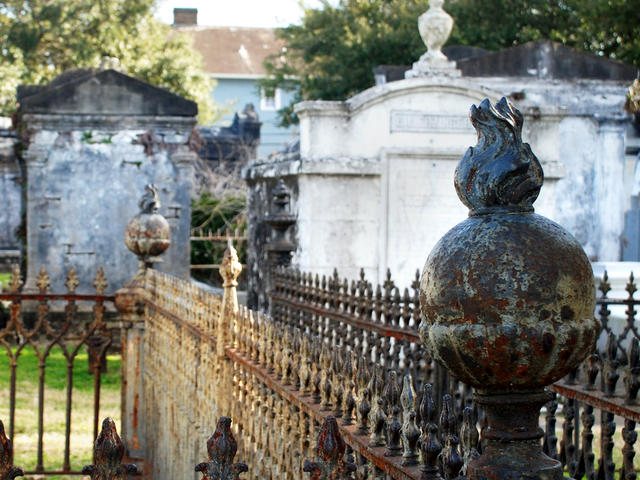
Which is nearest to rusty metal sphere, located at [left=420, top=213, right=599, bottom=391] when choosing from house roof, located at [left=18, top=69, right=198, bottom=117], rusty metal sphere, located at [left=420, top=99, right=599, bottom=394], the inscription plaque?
rusty metal sphere, located at [left=420, top=99, right=599, bottom=394]

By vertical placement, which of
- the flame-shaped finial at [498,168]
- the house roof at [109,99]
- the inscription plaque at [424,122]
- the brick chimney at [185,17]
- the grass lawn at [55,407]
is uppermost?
the brick chimney at [185,17]

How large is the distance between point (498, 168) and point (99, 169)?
1178cm

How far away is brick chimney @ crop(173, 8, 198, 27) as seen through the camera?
45.1 metres

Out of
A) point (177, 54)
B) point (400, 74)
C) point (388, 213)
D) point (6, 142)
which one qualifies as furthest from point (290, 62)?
point (388, 213)

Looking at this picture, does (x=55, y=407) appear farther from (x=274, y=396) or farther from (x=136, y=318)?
(x=274, y=396)

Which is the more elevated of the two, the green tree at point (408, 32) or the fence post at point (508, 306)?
the green tree at point (408, 32)

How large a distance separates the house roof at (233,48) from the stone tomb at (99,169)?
29.9 meters

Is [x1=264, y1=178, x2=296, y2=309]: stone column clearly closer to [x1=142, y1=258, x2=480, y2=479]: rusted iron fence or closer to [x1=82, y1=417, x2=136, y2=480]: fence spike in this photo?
[x1=142, y1=258, x2=480, y2=479]: rusted iron fence

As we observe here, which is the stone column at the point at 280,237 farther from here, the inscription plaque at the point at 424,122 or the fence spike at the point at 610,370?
the fence spike at the point at 610,370

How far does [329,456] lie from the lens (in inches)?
92.9

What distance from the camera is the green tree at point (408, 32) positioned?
25188 millimetres

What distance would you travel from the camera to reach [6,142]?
1714cm

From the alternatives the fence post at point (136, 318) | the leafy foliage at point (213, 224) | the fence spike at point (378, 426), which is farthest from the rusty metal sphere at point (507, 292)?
the leafy foliage at point (213, 224)

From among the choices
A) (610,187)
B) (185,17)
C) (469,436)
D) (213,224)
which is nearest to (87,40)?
(213,224)
